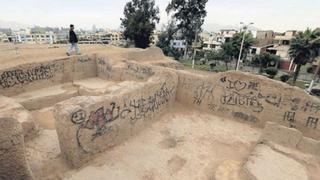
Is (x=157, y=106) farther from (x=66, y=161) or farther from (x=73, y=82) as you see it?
Result: (x=73, y=82)

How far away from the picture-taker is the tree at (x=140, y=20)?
1212 inches

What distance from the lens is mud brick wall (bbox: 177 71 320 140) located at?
787 centimetres

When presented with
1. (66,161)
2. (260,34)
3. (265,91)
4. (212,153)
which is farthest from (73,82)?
(260,34)

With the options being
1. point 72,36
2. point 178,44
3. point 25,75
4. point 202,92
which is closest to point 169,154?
point 202,92

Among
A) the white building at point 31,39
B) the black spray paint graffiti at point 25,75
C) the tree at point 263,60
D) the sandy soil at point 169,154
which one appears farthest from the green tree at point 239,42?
the black spray paint graffiti at point 25,75

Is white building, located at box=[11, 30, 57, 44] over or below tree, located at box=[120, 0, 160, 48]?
below

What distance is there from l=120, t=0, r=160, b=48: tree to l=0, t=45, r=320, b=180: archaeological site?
1992 centimetres

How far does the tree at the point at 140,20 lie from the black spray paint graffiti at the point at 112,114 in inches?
916

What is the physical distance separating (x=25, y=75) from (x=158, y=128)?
7.32 meters

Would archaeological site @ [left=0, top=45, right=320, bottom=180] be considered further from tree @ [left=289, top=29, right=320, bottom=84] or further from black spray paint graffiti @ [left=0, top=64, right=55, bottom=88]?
tree @ [left=289, top=29, right=320, bottom=84]

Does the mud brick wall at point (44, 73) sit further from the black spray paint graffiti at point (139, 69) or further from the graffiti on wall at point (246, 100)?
the graffiti on wall at point (246, 100)

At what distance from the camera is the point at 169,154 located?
703 cm

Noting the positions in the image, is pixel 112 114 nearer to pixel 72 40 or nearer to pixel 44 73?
pixel 44 73

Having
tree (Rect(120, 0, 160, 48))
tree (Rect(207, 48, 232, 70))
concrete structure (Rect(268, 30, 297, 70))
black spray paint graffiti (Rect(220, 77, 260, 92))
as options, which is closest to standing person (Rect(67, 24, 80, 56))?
black spray paint graffiti (Rect(220, 77, 260, 92))
